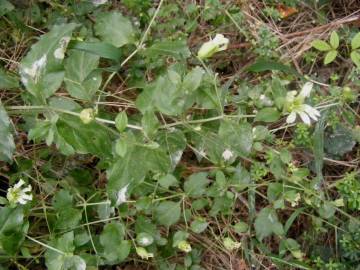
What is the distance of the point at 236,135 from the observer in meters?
1.30

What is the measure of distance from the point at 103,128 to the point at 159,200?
18.9 inches

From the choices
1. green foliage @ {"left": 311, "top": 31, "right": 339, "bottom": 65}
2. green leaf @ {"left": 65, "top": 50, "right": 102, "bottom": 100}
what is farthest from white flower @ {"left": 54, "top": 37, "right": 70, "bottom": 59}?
green foliage @ {"left": 311, "top": 31, "right": 339, "bottom": 65}

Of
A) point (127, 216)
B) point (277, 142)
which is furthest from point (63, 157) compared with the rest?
point (277, 142)

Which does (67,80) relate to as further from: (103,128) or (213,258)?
(213,258)

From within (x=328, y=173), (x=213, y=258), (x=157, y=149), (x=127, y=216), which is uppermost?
(x=157, y=149)

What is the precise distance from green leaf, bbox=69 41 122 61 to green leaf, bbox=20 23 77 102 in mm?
177

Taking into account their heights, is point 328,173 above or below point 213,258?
above

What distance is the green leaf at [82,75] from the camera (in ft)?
4.59

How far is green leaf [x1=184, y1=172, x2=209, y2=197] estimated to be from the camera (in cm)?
164

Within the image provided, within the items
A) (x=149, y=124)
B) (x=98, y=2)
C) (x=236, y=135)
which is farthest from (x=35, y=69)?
(x=98, y=2)

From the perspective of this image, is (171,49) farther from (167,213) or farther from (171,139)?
(167,213)

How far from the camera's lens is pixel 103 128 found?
1261mm

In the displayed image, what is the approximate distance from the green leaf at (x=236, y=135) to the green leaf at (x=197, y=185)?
0.35 meters

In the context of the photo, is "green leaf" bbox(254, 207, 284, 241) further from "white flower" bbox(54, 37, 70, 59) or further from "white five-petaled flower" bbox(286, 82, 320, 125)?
"white flower" bbox(54, 37, 70, 59)
